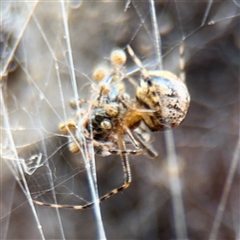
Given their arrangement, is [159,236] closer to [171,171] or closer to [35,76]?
[171,171]

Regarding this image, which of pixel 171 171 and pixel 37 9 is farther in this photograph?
pixel 171 171

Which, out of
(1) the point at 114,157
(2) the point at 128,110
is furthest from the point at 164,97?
(1) the point at 114,157

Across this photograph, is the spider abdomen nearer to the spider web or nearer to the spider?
the spider

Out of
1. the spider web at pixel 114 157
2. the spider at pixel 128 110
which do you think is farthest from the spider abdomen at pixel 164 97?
the spider web at pixel 114 157

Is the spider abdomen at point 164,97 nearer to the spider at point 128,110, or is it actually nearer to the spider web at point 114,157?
the spider at point 128,110

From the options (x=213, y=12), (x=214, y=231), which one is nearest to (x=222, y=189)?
(x=214, y=231)
